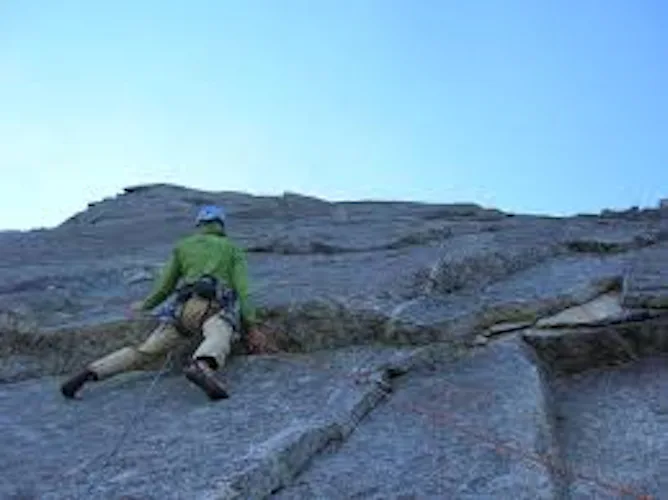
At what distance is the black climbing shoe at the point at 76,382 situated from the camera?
1244cm

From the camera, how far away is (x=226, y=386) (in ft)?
40.2

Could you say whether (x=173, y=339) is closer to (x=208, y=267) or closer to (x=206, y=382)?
(x=208, y=267)

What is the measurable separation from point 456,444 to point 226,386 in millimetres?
2845

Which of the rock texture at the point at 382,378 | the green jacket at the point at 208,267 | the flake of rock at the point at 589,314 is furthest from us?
the flake of rock at the point at 589,314

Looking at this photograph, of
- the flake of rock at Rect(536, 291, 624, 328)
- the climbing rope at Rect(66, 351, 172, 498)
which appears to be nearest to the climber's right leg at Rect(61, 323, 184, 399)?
the climbing rope at Rect(66, 351, 172, 498)

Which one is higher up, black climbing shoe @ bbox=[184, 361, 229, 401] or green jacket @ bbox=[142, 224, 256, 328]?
green jacket @ bbox=[142, 224, 256, 328]

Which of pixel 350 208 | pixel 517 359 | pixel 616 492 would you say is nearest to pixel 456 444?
pixel 616 492

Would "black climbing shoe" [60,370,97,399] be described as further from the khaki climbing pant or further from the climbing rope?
the climbing rope

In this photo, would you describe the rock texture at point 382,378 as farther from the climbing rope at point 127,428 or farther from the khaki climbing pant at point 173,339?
the khaki climbing pant at point 173,339

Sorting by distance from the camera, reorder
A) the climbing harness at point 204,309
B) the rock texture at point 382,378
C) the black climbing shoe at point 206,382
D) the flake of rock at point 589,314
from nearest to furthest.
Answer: the rock texture at point 382,378 → the black climbing shoe at point 206,382 → the climbing harness at point 204,309 → the flake of rock at point 589,314

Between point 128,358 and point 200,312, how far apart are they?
922mm

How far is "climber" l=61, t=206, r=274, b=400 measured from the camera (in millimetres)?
12461

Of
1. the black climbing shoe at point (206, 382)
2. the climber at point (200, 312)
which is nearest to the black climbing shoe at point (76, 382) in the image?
the climber at point (200, 312)

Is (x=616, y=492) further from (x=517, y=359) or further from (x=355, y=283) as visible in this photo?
(x=355, y=283)
